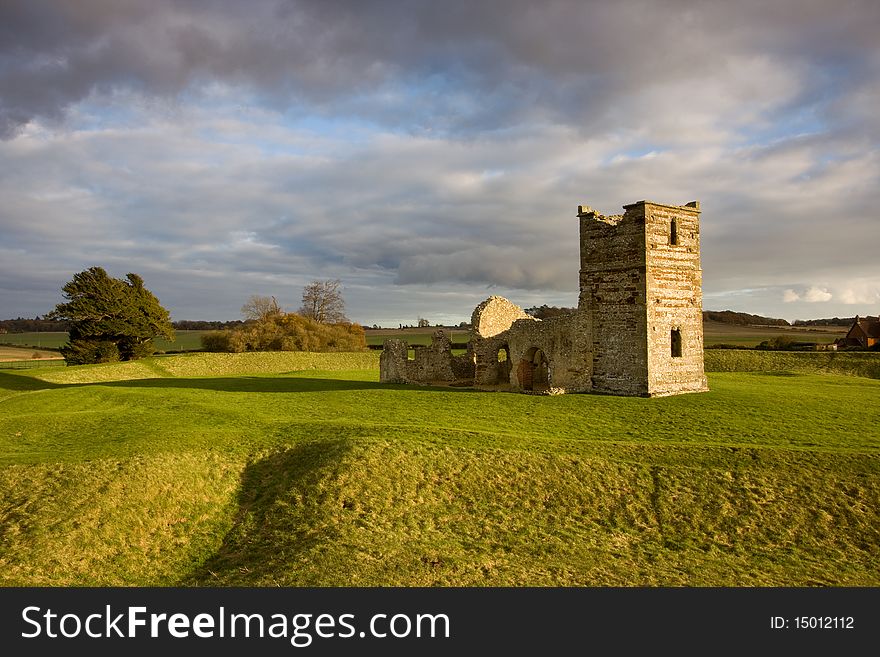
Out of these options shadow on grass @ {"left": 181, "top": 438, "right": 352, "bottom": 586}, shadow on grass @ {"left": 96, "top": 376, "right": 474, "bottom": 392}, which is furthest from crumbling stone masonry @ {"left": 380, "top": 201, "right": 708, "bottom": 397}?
shadow on grass @ {"left": 181, "top": 438, "right": 352, "bottom": 586}

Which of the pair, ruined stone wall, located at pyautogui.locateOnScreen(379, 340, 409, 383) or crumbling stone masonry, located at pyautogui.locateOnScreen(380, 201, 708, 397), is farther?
ruined stone wall, located at pyautogui.locateOnScreen(379, 340, 409, 383)

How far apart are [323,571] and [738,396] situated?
20642 millimetres

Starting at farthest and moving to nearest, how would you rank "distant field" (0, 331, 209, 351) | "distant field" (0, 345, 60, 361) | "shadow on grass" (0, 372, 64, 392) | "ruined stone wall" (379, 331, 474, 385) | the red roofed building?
1. "distant field" (0, 331, 209, 351)
2. "distant field" (0, 345, 60, 361)
3. the red roofed building
4. "shadow on grass" (0, 372, 64, 392)
5. "ruined stone wall" (379, 331, 474, 385)

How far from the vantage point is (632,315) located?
2605 cm

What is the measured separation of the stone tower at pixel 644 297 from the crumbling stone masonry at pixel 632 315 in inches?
1.7

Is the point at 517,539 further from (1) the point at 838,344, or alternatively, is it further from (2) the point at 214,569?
(1) the point at 838,344

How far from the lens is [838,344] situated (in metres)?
57.3

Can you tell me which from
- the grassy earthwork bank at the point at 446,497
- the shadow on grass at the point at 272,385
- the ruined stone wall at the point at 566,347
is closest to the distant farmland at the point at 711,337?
the shadow on grass at the point at 272,385

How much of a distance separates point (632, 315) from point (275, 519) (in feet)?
58.6

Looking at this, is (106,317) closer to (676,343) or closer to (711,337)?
(676,343)

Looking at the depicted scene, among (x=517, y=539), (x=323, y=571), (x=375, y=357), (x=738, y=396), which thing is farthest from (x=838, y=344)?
(x=323, y=571)

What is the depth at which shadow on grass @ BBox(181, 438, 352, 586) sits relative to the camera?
467 inches

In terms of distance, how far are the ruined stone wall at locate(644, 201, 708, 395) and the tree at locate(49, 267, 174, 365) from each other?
42666 mm

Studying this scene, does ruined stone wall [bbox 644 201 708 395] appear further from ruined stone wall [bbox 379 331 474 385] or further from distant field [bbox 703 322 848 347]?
distant field [bbox 703 322 848 347]
